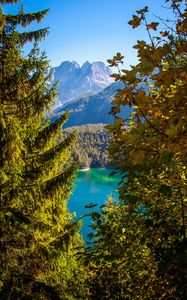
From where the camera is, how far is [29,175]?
31.7 ft

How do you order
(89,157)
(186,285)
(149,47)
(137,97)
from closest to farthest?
(137,97)
(149,47)
(186,285)
(89,157)

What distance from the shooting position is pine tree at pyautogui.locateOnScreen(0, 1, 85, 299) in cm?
903

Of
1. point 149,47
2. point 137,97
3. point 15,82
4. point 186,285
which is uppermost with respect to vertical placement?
point 15,82

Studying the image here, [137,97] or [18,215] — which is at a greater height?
[137,97]

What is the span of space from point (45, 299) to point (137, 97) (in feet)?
31.1

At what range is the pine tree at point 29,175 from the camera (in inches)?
356

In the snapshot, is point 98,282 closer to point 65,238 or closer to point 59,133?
point 65,238

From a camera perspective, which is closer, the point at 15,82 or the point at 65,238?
the point at 15,82

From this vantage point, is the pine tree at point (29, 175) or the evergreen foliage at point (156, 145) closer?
the evergreen foliage at point (156, 145)

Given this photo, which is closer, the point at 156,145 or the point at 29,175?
the point at 156,145

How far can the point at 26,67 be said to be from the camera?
941 cm

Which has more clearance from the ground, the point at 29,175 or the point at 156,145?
the point at 156,145

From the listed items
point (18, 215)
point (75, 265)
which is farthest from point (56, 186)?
point (75, 265)

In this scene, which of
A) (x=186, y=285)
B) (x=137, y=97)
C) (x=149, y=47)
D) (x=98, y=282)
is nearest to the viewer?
(x=137, y=97)
